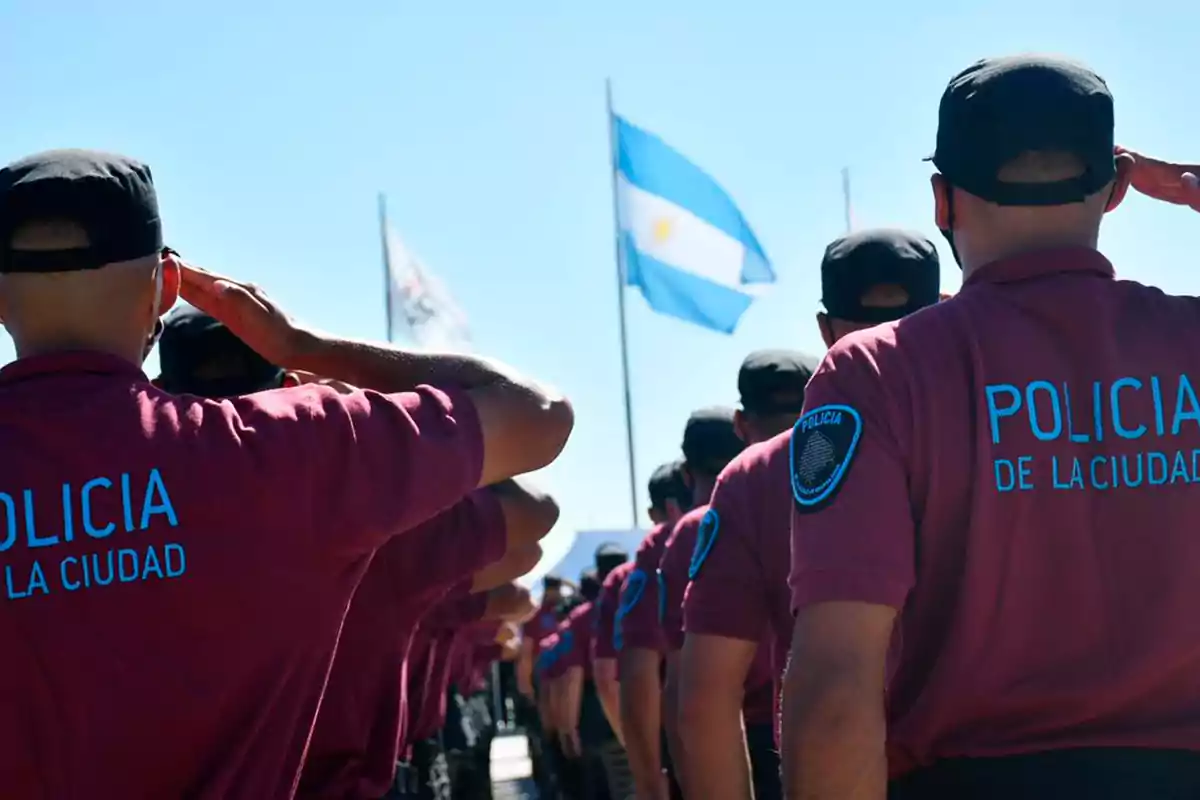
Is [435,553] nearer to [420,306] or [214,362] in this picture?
[214,362]

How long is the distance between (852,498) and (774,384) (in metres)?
2.10

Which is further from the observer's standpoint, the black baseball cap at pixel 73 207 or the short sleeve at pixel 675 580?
the short sleeve at pixel 675 580

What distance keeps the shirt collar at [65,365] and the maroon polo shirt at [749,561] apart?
1.53 meters

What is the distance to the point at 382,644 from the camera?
380cm

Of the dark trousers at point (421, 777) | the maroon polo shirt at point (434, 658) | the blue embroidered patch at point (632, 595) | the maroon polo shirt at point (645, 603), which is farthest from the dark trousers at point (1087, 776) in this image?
the blue embroidered patch at point (632, 595)

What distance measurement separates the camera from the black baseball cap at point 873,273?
3273mm

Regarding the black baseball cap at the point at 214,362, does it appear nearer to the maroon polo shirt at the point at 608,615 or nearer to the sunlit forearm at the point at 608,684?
the maroon polo shirt at the point at 608,615

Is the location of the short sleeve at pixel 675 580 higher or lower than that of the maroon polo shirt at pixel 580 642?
higher

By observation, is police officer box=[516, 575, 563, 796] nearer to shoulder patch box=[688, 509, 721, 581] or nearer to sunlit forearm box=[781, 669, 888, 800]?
shoulder patch box=[688, 509, 721, 581]

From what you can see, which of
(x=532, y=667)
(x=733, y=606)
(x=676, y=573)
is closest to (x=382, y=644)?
(x=733, y=606)

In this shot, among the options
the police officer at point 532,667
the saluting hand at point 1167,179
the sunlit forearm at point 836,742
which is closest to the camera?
the sunlit forearm at point 836,742

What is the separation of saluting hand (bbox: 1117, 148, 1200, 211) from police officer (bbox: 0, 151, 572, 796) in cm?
126

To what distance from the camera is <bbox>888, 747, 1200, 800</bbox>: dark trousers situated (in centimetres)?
210

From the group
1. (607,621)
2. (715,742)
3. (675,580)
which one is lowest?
(715,742)
